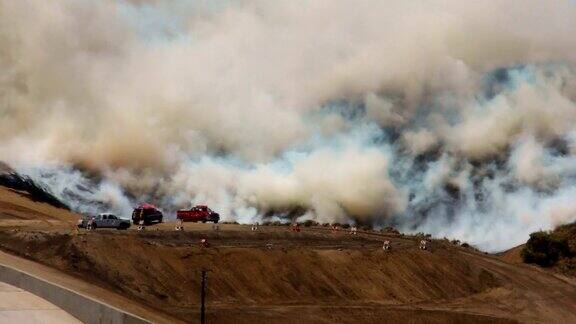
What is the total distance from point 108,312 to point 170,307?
25.1 meters

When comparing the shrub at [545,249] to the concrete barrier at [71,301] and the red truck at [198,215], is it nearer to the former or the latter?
the red truck at [198,215]

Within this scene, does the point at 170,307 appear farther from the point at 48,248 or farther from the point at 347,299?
the point at 347,299

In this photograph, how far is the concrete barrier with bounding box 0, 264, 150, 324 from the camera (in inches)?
789

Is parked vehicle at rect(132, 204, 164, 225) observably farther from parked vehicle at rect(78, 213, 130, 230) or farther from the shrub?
the shrub

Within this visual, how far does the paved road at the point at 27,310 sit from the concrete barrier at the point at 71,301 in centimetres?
20

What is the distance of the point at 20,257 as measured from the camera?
4203cm

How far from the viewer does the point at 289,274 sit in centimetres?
5647

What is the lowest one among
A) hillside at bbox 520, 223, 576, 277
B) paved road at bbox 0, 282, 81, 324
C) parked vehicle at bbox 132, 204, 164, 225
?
paved road at bbox 0, 282, 81, 324

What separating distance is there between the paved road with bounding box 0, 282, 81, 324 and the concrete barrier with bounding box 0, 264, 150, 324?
20cm

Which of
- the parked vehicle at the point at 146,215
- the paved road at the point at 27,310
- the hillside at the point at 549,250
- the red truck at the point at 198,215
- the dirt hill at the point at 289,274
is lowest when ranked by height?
the paved road at the point at 27,310

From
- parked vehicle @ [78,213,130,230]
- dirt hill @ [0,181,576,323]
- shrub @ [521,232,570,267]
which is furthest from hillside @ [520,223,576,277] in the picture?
parked vehicle @ [78,213,130,230]

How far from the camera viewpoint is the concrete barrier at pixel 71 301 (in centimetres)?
2003

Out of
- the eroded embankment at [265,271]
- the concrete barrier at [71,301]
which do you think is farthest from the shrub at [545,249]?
the concrete barrier at [71,301]

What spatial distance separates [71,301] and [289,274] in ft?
114
